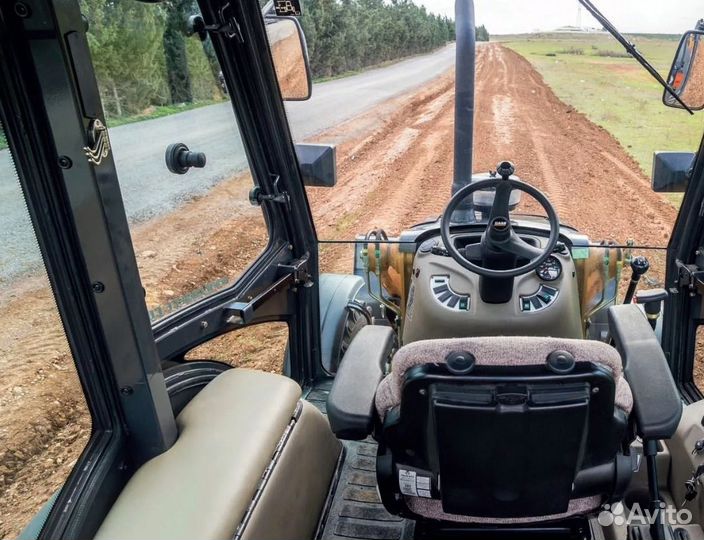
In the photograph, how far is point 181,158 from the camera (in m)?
2.01

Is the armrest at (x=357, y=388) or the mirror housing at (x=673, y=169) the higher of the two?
the mirror housing at (x=673, y=169)

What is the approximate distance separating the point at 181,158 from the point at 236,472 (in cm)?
100

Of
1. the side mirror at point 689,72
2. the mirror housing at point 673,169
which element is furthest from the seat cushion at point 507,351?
the mirror housing at point 673,169

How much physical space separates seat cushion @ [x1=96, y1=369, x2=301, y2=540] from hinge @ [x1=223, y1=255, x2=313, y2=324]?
1.13 ft

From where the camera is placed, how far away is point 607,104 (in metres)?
9.81

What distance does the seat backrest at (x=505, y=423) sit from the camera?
4.66 feet

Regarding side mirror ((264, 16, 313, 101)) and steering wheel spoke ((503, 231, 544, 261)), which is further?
side mirror ((264, 16, 313, 101))

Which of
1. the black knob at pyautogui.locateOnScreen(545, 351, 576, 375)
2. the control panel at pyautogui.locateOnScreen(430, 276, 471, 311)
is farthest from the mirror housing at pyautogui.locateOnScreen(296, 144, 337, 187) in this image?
the black knob at pyautogui.locateOnScreen(545, 351, 576, 375)

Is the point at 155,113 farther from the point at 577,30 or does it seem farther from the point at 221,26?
the point at 577,30

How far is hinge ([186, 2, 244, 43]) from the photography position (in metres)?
2.08

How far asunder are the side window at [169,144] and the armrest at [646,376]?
1.45m

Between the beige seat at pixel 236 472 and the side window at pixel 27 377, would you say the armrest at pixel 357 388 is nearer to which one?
the beige seat at pixel 236 472

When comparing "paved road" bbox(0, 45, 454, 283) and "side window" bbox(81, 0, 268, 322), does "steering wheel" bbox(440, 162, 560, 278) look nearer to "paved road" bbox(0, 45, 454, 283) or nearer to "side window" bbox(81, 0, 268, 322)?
"paved road" bbox(0, 45, 454, 283)

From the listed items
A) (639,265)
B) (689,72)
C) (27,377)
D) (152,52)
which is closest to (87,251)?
(27,377)
